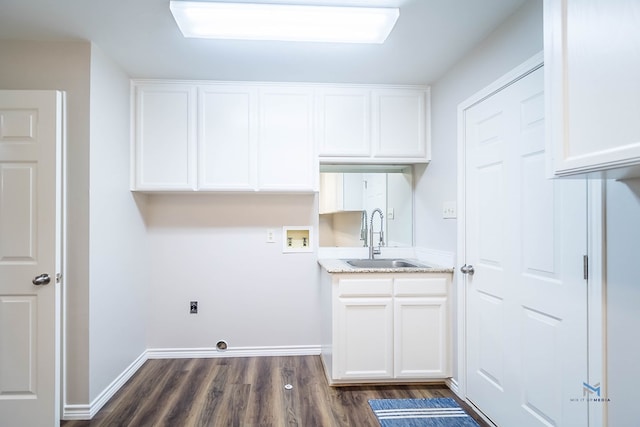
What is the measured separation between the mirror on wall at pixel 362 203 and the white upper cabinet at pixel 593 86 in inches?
74.4

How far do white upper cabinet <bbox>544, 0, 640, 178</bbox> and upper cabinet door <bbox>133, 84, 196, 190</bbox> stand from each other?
231cm

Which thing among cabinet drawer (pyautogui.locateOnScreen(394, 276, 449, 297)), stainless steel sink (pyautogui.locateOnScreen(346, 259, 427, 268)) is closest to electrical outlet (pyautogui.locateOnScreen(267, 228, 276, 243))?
stainless steel sink (pyautogui.locateOnScreen(346, 259, 427, 268))

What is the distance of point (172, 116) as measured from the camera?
2.58 m

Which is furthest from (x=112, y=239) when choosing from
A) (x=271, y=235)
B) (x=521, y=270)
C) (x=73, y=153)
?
(x=521, y=270)

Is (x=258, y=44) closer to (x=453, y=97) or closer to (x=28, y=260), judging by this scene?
(x=453, y=97)

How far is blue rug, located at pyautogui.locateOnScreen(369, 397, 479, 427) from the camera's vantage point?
1910mm

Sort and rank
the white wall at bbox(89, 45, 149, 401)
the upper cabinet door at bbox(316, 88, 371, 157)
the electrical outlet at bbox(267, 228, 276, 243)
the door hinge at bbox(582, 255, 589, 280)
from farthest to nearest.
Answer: the electrical outlet at bbox(267, 228, 276, 243), the upper cabinet door at bbox(316, 88, 371, 157), the white wall at bbox(89, 45, 149, 401), the door hinge at bbox(582, 255, 589, 280)

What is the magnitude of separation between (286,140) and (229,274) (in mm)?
1262

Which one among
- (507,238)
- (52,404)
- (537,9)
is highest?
(537,9)

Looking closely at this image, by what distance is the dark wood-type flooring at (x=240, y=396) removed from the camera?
195cm

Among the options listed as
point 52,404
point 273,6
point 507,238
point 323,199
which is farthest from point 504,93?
point 52,404

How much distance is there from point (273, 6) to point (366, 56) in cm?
77

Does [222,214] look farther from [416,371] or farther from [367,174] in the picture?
[416,371]

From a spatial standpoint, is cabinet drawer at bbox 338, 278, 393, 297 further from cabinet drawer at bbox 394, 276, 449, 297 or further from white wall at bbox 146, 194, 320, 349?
white wall at bbox 146, 194, 320, 349
